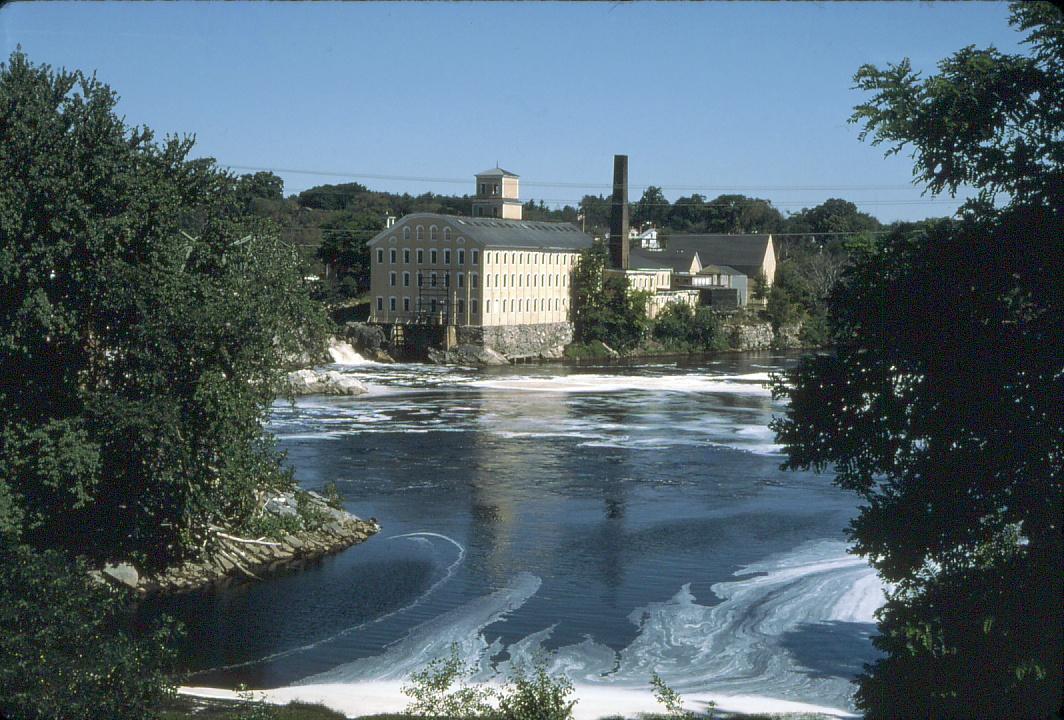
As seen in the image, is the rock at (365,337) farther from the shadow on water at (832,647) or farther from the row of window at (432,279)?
the shadow on water at (832,647)

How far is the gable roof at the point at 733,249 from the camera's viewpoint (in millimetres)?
73938

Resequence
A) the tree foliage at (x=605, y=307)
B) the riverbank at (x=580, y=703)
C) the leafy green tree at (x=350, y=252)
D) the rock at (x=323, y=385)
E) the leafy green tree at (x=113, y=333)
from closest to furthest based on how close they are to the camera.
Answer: the riverbank at (x=580, y=703) < the leafy green tree at (x=113, y=333) < the rock at (x=323, y=385) < the tree foliage at (x=605, y=307) < the leafy green tree at (x=350, y=252)

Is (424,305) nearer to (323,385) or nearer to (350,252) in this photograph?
(350,252)

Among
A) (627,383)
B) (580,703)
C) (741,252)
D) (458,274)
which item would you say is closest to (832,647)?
(580,703)

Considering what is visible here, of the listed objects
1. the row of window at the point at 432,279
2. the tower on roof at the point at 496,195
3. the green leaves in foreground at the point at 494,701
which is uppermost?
the tower on roof at the point at 496,195

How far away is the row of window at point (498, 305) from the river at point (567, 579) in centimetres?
2436

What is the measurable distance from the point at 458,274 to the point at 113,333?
40.7 meters

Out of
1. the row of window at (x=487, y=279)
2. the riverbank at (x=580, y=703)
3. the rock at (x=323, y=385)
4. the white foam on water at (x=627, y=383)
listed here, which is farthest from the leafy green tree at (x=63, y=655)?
the row of window at (x=487, y=279)

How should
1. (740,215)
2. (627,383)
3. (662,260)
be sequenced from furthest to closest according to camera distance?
(740,215) → (662,260) → (627,383)

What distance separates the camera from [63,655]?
8.81 meters

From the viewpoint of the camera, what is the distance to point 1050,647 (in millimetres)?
7961

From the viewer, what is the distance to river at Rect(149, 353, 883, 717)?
12.9m

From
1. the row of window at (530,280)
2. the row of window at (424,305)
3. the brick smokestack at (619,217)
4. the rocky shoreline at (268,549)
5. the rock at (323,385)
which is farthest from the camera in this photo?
the brick smokestack at (619,217)

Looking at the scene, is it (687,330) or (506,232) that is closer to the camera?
(506,232)
